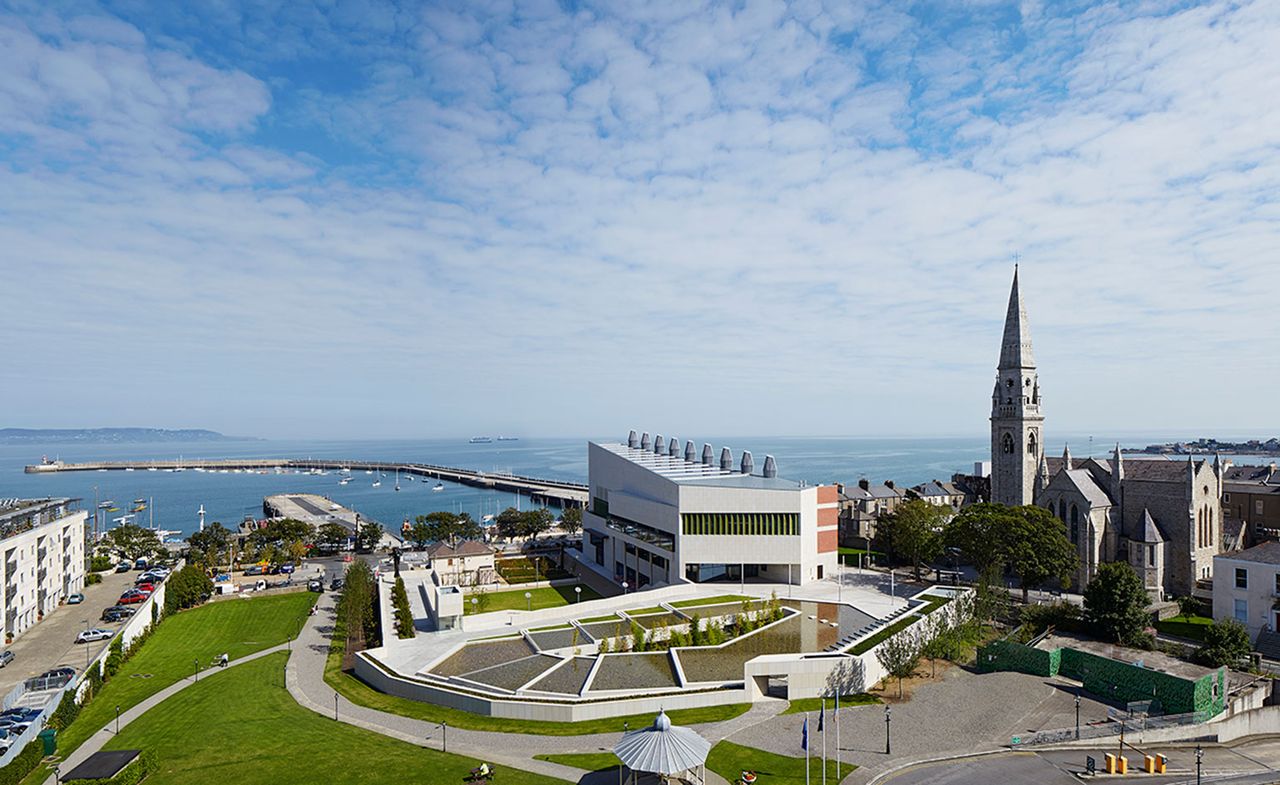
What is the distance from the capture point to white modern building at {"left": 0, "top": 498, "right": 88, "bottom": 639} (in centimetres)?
4997

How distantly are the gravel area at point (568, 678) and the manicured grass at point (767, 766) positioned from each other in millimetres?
8695

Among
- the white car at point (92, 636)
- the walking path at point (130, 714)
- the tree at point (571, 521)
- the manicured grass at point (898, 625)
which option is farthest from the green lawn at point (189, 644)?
the tree at point (571, 521)

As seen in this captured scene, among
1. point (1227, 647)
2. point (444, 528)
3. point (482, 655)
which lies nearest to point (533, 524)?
point (444, 528)

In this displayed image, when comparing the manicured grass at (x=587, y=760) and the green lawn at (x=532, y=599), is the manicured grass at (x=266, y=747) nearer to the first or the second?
the manicured grass at (x=587, y=760)

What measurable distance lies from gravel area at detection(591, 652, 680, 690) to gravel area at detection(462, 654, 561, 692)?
10.4 ft

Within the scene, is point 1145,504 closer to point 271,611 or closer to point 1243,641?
point 1243,641

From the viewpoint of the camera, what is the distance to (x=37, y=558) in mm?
54969

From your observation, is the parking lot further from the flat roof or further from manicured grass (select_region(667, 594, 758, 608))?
the flat roof

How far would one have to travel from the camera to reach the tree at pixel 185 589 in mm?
57562

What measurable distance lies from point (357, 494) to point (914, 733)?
186688 millimetres

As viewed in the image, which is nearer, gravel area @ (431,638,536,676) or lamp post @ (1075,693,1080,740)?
lamp post @ (1075,693,1080,740)

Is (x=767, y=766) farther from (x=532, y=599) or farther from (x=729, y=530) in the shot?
(x=532, y=599)

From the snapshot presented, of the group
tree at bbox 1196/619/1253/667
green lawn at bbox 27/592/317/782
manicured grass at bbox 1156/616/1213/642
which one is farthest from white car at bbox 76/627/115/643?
manicured grass at bbox 1156/616/1213/642

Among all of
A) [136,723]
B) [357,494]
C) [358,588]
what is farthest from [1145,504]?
[357,494]
